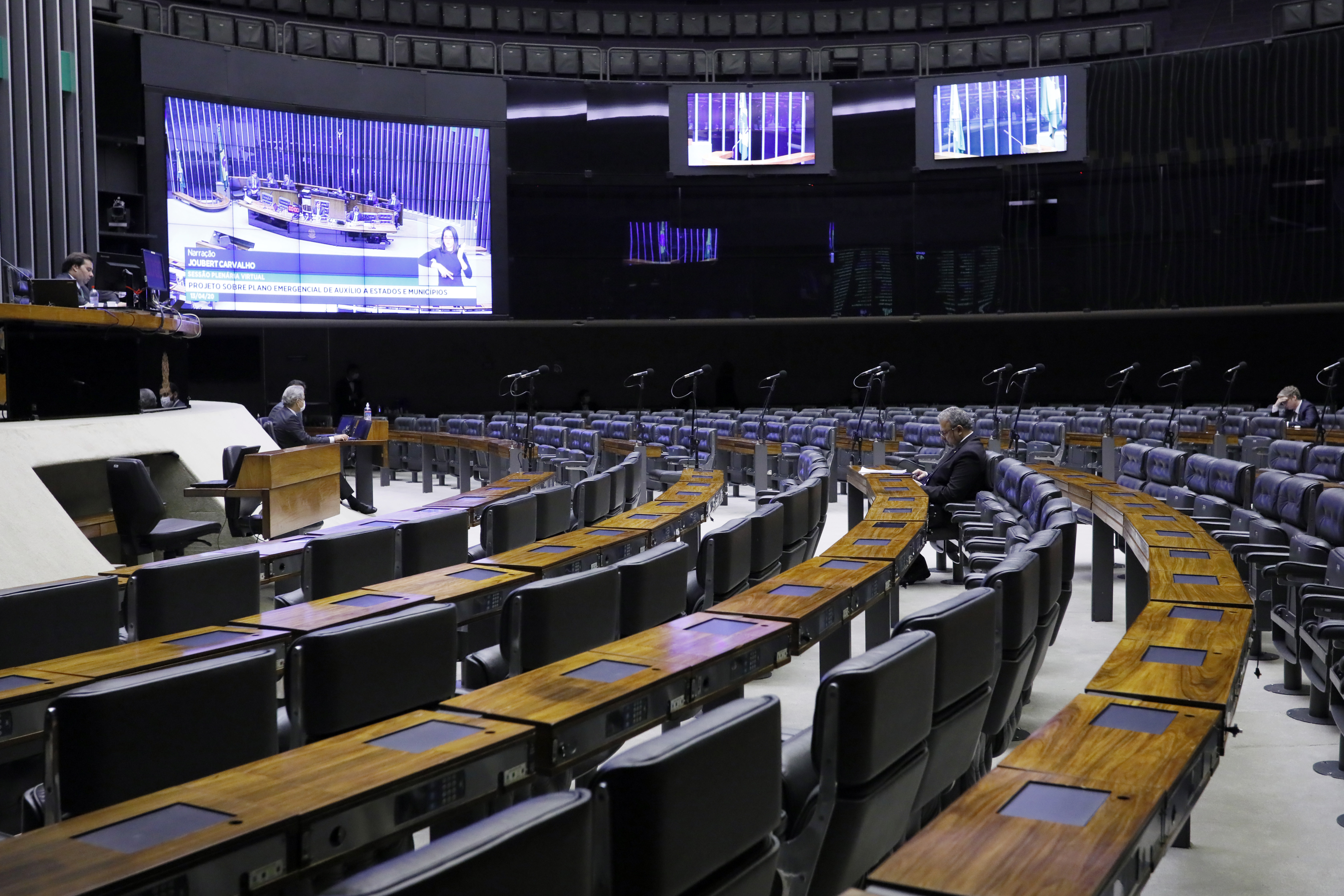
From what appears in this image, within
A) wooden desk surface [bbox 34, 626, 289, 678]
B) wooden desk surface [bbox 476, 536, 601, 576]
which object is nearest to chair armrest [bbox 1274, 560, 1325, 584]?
wooden desk surface [bbox 476, 536, 601, 576]

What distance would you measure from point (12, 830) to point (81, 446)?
422cm

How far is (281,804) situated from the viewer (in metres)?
1.55

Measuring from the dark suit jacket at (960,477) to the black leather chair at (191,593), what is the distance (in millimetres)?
4185

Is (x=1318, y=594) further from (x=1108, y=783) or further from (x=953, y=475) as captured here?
(x=953, y=475)

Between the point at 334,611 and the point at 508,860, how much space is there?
184 cm

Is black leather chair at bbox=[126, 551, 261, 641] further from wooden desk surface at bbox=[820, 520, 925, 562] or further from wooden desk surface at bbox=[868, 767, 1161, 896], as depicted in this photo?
wooden desk surface at bbox=[868, 767, 1161, 896]

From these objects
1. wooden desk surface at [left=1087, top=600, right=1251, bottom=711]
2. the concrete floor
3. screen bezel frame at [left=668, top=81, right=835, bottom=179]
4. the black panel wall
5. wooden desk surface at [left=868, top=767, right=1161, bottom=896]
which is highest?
screen bezel frame at [left=668, top=81, right=835, bottom=179]

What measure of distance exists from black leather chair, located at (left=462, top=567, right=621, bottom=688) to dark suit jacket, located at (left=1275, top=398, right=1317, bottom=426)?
10.1m

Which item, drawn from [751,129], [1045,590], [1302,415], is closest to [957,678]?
[1045,590]

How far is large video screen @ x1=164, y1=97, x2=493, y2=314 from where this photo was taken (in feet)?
48.8

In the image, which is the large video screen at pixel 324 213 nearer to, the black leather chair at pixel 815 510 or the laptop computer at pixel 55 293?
the laptop computer at pixel 55 293

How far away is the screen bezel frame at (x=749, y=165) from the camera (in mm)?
17672

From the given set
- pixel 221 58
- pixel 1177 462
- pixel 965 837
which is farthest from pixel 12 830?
pixel 221 58

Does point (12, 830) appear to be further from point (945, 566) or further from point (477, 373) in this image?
point (477, 373)
